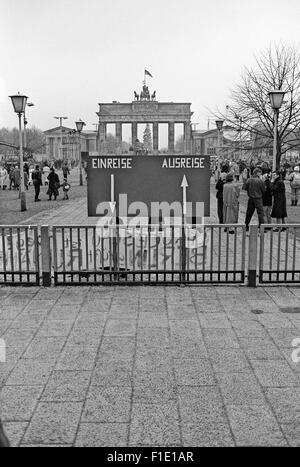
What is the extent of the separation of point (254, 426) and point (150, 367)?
54.4 inches

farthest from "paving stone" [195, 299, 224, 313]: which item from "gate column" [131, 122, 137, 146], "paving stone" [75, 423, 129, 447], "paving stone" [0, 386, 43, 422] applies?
"gate column" [131, 122, 137, 146]

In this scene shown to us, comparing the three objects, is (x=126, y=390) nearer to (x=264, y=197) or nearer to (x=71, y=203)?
(x=264, y=197)

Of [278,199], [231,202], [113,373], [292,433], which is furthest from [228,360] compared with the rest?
[278,199]

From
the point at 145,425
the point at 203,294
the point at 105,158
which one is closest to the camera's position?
the point at 145,425

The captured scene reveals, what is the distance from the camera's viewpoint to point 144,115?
86812 millimetres

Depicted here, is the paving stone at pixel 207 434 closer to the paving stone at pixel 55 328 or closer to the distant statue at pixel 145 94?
the paving stone at pixel 55 328

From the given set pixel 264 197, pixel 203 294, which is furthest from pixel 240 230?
pixel 264 197

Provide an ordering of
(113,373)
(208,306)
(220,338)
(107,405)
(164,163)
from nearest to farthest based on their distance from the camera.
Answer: (107,405), (113,373), (220,338), (208,306), (164,163)

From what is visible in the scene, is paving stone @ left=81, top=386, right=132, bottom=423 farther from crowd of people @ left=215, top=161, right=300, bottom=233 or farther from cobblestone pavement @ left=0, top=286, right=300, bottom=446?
crowd of people @ left=215, top=161, right=300, bottom=233

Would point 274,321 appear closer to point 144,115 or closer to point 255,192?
point 255,192

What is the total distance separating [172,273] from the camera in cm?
801

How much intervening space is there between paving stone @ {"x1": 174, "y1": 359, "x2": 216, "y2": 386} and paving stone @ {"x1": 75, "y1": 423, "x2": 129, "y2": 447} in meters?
0.96

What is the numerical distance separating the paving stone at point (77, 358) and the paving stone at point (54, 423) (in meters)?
0.75

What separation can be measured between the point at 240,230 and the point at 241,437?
4639 mm
